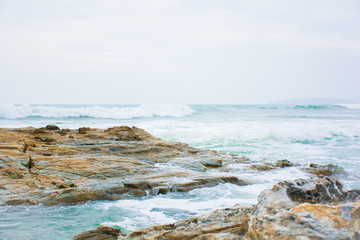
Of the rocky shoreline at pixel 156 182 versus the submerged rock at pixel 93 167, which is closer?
the rocky shoreline at pixel 156 182

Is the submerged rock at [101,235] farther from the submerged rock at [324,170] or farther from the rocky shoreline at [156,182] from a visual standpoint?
the submerged rock at [324,170]

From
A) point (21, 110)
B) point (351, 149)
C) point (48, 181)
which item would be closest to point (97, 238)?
point (48, 181)

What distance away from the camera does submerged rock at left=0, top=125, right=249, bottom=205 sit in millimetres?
5352

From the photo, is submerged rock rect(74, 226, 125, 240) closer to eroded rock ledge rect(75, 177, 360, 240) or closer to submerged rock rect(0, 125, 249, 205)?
eroded rock ledge rect(75, 177, 360, 240)

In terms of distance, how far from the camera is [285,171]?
829cm

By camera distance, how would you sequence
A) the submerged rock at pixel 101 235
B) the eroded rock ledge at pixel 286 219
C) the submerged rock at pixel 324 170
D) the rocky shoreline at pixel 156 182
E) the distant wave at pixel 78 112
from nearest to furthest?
the eroded rock ledge at pixel 286 219, the rocky shoreline at pixel 156 182, the submerged rock at pixel 101 235, the submerged rock at pixel 324 170, the distant wave at pixel 78 112

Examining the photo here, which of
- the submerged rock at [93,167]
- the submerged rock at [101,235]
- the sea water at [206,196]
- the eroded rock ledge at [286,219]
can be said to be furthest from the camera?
the submerged rock at [93,167]

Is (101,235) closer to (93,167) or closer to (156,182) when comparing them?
(156,182)

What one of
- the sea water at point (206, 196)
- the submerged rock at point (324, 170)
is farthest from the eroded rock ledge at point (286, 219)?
the submerged rock at point (324, 170)

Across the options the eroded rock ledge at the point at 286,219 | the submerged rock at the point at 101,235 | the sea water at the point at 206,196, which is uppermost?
the eroded rock ledge at the point at 286,219

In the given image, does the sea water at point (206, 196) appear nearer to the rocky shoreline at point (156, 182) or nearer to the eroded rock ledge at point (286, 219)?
the rocky shoreline at point (156, 182)

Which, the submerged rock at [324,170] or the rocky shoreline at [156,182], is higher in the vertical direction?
the rocky shoreline at [156,182]

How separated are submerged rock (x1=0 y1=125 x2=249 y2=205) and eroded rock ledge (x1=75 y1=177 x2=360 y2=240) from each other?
2351 millimetres

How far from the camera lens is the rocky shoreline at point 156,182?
2.25 metres
